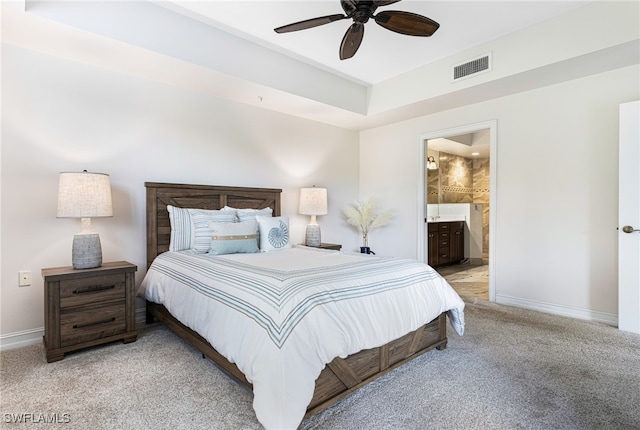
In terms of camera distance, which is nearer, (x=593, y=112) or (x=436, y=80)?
(x=593, y=112)

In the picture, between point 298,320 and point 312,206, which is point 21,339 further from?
point 312,206

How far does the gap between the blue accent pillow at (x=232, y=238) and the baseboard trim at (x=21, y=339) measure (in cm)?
153

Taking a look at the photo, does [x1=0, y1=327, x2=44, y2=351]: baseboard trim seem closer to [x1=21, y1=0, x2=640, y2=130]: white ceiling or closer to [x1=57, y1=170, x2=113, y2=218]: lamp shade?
[x1=57, y1=170, x2=113, y2=218]: lamp shade

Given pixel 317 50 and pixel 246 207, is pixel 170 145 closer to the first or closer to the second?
pixel 246 207

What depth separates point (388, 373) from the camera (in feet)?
6.96

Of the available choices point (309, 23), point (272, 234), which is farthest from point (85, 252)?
point (309, 23)

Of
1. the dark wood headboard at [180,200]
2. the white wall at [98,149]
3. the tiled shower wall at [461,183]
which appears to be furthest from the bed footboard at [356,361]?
the tiled shower wall at [461,183]

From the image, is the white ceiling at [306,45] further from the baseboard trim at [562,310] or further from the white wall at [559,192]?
the baseboard trim at [562,310]

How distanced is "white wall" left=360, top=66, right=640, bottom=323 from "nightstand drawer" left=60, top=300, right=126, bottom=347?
3.99m

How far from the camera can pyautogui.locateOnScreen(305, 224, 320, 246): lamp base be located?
4387 mm

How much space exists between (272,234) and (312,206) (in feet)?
4.11

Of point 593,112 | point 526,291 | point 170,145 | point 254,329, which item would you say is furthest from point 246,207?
point 593,112

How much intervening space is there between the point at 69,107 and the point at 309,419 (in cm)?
318

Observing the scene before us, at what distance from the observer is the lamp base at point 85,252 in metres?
2.53
